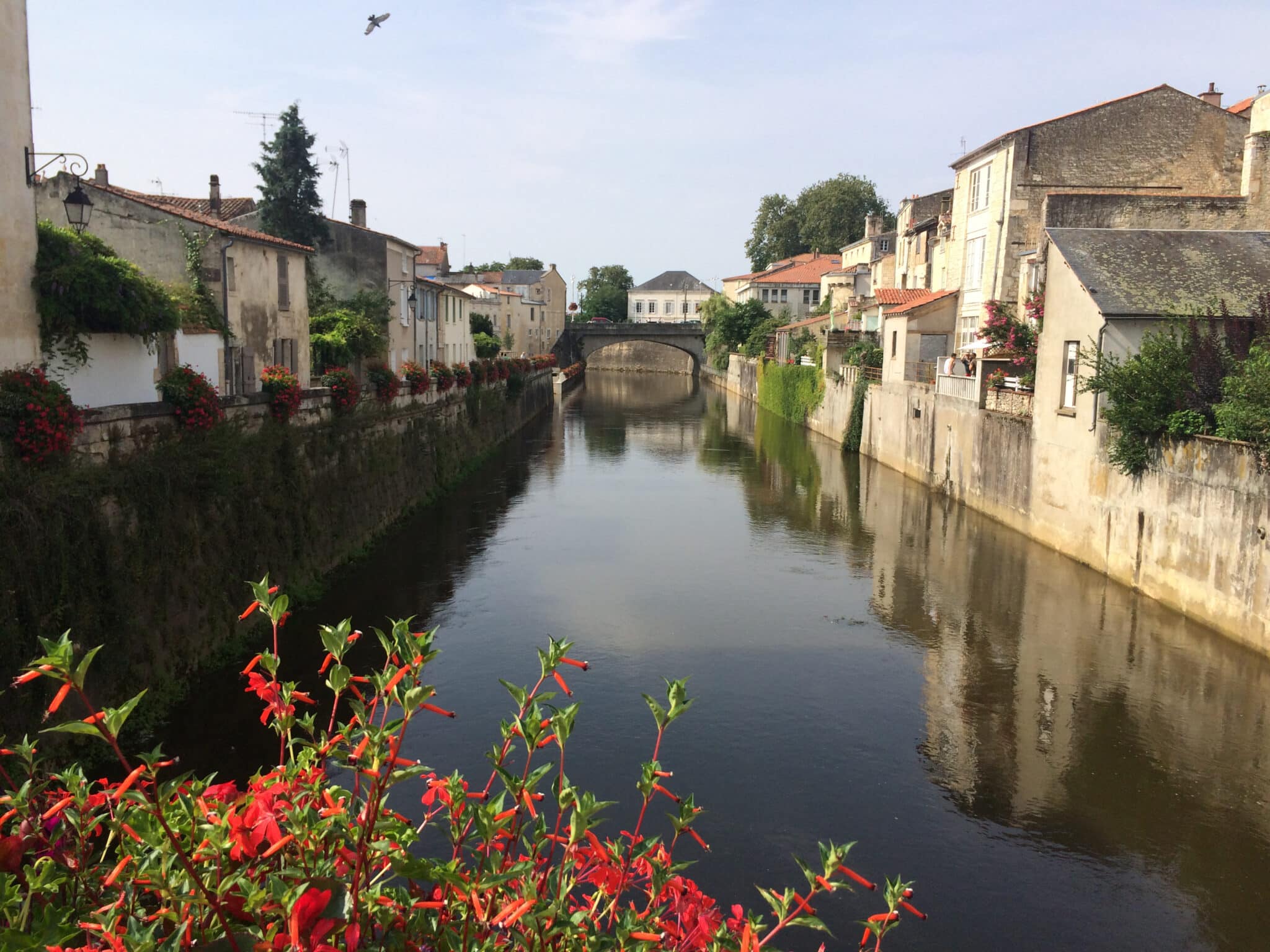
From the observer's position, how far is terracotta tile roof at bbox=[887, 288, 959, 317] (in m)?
34.8

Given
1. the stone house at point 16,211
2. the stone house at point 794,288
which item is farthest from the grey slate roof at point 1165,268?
the stone house at point 794,288

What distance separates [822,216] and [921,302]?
228ft

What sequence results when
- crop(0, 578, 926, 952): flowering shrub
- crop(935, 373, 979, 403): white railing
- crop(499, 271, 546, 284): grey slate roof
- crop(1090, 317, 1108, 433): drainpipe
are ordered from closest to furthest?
crop(0, 578, 926, 952): flowering shrub → crop(1090, 317, 1108, 433): drainpipe → crop(935, 373, 979, 403): white railing → crop(499, 271, 546, 284): grey slate roof

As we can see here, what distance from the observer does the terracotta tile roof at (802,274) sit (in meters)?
85.6

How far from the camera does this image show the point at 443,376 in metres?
30.1

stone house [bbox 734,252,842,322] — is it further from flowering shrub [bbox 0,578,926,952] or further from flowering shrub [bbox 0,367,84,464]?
flowering shrub [bbox 0,578,926,952]

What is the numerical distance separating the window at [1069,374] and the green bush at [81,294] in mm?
16574

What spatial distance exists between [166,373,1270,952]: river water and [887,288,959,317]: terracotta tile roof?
495 inches

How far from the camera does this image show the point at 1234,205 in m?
28.4

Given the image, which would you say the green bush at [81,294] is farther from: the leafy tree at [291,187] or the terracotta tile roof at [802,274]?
the terracotta tile roof at [802,274]

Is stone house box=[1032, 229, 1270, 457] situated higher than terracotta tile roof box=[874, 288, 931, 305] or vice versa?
terracotta tile roof box=[874, 288, 931, 305]

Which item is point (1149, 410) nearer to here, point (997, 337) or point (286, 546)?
point (997, 337)

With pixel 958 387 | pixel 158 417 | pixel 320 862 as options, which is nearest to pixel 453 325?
pixel 958 387

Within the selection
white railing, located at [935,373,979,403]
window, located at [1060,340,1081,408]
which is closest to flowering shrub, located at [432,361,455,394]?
white railing, located at [935,373,979,403]
